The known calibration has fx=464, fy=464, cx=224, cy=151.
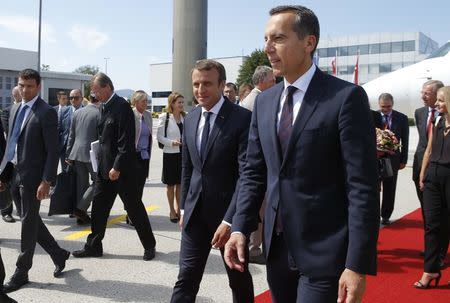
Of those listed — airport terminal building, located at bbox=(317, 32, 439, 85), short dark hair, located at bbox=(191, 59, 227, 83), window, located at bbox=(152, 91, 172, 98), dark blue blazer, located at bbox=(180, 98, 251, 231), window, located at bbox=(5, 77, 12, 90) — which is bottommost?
dark blue blazer, located at bbox=(180, 98, 251, 231)

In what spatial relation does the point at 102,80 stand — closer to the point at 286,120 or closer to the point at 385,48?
the point at 286,120

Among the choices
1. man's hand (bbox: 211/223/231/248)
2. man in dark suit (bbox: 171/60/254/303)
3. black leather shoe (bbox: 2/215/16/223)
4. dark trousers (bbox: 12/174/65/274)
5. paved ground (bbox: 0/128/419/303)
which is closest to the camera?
man's hand (bbox: 211/223/231/248)

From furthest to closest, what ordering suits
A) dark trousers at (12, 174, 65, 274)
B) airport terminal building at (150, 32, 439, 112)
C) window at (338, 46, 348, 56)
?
window at (338, 46, 348, 56) < airport terminal building at (150, 32, 439, 112) < dark trousers at (12, 174, 65, 274)

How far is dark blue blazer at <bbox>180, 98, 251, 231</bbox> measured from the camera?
128 inches

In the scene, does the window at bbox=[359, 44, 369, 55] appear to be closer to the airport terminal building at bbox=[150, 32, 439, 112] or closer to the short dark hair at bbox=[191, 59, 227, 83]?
the airport terminal building at bbox=[150, 32, 439, 112]

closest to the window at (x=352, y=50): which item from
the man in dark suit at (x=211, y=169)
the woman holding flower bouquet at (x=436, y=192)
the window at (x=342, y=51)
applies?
the window at (x=342, y=51)

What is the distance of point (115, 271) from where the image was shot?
4887 millimetres

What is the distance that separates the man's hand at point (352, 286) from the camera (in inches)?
73.9

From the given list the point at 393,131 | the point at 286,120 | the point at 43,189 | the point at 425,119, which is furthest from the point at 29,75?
the point at 393,131

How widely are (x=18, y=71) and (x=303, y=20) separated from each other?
56.3m

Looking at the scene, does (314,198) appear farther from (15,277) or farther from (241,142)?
(15,277)

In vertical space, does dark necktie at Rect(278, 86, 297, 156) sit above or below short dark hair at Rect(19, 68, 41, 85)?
below

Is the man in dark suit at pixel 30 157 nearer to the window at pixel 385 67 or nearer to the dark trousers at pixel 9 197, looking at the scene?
the dark trousers at pixel 9 197

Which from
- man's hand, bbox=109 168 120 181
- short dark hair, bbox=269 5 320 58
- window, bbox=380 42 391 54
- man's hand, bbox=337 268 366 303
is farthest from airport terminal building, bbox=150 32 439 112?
man's hand, bbox=337 268 366 303
